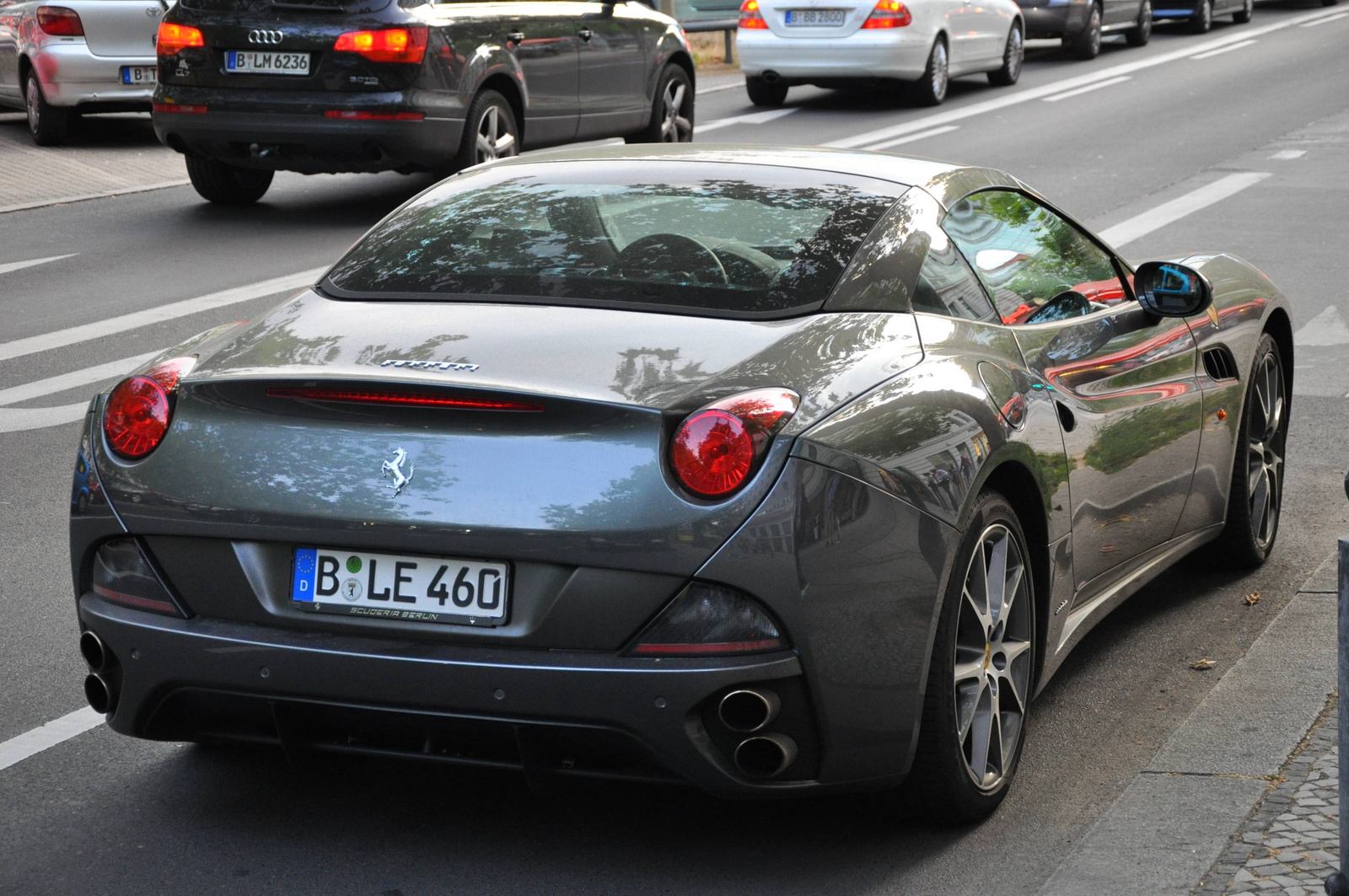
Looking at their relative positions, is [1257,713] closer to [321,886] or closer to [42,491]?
[321,886]

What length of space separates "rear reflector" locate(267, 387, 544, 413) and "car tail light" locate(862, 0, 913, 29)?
16.7m

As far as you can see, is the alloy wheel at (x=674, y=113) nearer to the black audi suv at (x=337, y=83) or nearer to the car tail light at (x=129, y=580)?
the black audi suv at (x=337, y=83)

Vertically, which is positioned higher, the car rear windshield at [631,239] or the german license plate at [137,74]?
the car rear windshield at [631,239]

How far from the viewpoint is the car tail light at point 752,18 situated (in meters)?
19.9

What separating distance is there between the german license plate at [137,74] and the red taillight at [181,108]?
3.61 m

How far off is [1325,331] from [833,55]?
10.8m

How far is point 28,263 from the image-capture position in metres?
11.1

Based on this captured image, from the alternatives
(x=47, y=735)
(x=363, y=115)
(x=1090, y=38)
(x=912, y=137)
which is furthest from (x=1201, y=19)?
(x=47, y=735)

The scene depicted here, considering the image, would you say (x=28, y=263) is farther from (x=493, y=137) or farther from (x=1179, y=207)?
(x=1179, y=207)

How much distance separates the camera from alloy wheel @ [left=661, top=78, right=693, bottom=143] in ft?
50.5

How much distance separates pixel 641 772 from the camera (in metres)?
3.41

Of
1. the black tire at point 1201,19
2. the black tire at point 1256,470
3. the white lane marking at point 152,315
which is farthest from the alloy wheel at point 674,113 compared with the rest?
the black tire at point 1201,19

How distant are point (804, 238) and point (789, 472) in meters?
0.95

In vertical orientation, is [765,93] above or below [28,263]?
below
